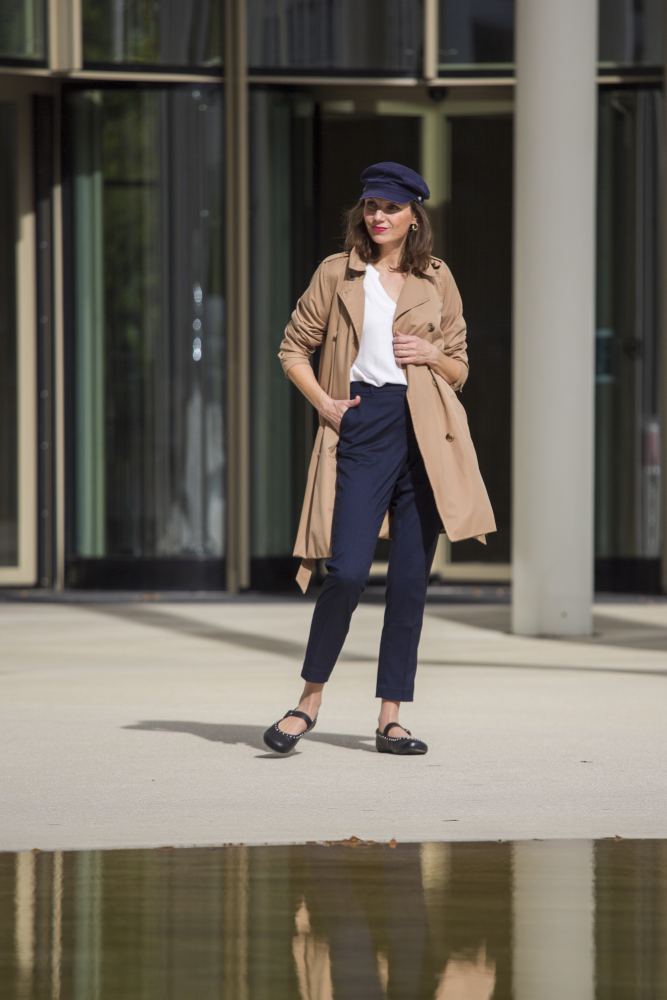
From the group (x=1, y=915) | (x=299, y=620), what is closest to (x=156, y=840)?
(x=1, y=915)

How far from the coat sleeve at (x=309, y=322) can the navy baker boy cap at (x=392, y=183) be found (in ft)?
1.02

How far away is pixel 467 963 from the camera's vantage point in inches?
160

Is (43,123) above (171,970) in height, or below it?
above

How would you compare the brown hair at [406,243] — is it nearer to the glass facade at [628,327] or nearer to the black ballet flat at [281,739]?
the black ballet flat at [281,739]

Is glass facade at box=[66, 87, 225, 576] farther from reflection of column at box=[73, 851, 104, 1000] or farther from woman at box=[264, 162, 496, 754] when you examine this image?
reflection of column at box=[73, 851, 104, 1000]

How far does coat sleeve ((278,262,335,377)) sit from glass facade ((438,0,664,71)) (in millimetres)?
7768

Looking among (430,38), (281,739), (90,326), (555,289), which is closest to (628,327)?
(430,38)

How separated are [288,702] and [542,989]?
4.62m

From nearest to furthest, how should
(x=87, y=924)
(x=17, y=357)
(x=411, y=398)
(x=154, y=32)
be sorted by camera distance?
1. (x=87, y=924)
2. (x=411, y=398)
3. (x=154, y=32)
4. (x=17, y=357)

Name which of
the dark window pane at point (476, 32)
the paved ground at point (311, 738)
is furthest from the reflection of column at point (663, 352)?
the paved ground at point (311, 738)

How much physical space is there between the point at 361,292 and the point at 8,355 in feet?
26.6

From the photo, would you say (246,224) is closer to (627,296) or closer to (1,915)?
(627,296)

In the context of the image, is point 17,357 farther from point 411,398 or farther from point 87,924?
point 87,924

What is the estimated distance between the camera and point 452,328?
6.92m
